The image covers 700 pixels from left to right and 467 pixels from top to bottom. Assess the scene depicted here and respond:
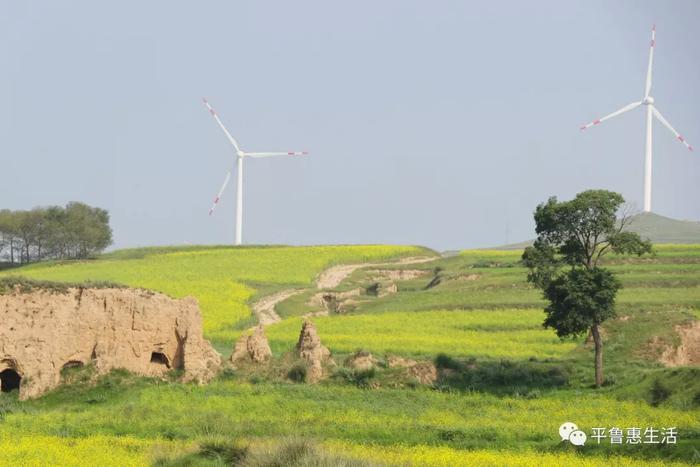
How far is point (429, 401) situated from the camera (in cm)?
4131

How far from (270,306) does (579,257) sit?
108ft

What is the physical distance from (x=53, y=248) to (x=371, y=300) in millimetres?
54985

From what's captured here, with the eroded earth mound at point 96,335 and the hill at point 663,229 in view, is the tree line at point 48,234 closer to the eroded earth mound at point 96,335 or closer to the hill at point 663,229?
the hill at point 663,229

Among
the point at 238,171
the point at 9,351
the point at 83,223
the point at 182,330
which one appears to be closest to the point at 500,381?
the point at 182,330

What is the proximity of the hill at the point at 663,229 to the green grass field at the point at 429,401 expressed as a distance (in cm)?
5191

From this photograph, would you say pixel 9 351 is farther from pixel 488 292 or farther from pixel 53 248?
pixel 53 248

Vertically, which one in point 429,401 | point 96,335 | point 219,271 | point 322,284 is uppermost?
point 219,271

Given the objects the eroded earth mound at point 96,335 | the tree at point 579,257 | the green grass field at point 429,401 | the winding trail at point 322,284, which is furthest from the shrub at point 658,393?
the winding trail at point 322,284

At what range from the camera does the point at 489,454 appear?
30.5 meters

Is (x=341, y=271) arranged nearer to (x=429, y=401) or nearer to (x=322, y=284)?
(x=322, y=284)

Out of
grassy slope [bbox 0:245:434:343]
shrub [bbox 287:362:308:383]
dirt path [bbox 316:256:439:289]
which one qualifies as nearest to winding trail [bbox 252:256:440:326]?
dirt path [bbox 316:256:439:289]

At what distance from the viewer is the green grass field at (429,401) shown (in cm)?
3033

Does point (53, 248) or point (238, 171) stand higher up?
point (238, 171)

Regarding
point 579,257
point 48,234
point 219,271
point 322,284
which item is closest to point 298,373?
point 579,257
